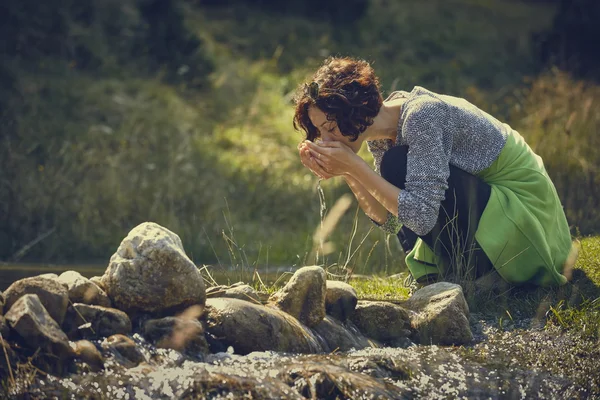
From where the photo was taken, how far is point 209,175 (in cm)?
932

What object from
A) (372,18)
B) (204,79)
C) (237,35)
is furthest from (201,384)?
(372,18)

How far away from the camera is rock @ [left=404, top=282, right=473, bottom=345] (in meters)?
3.94

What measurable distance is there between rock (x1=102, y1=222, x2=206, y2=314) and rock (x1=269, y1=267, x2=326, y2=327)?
0.43 metres

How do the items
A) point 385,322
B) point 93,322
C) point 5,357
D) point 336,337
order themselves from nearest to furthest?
point 5,357, point 93,322, point 336,337, point 385,322

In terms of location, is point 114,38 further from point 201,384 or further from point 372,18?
point 201,384

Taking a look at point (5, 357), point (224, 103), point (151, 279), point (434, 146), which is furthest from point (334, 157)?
point (224, 103)

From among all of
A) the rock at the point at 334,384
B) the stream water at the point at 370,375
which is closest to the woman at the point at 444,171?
the stream water at the point at 370,375

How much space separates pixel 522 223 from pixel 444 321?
68 cm

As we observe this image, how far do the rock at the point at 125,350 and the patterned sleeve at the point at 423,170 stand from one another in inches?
55.4

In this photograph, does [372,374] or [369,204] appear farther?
[369,204]

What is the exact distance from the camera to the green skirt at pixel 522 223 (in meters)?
4.30

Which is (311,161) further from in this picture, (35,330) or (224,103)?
(224,103)

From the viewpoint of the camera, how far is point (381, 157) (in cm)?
468

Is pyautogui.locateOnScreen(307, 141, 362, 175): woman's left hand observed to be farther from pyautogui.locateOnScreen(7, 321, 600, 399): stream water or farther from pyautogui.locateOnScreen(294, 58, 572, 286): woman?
pyautogui.locateOnScreen(7, 321, 600, 399): stream water
